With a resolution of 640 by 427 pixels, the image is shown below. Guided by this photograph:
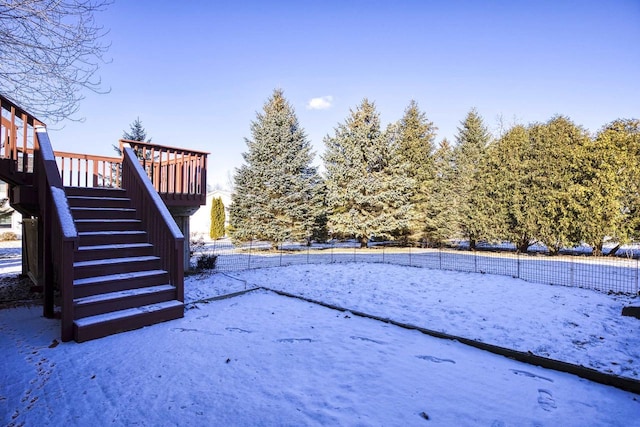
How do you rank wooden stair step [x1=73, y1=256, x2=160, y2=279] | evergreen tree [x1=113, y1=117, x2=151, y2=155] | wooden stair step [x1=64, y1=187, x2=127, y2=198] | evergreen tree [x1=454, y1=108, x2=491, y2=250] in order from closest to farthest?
wooden stair step [x1=73, y1=256, x2=160, y2=279] → wooden stair step [x1=64, y1=187, x2=127, y2=198] → evergreen tree [x1=454, y1=108, x2=491, y2=250] → evergreen tree [x1=113, y1=117, x2=151, y2=155]

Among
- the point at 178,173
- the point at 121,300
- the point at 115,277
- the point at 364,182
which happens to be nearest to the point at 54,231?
the point at 115,277

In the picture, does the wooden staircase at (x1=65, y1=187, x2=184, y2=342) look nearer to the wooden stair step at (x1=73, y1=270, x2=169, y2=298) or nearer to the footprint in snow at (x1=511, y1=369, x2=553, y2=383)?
the wooden stair step at (x1=73, y1=270, x2=169, y2=298)

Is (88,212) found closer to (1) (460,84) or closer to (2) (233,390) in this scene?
(2) (233,390)

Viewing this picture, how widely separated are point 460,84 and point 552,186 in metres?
6.10

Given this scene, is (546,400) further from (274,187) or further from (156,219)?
(274,187)

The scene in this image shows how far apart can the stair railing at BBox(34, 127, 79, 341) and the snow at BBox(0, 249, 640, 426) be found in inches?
16.2

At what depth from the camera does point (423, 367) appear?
313 cm

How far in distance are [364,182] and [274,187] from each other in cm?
467

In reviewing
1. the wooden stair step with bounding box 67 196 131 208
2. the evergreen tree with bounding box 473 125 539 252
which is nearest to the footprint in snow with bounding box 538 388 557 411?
the wooden stair step with bounding box 67 196 131 208

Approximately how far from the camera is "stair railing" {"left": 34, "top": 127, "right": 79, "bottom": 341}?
11.9 ft

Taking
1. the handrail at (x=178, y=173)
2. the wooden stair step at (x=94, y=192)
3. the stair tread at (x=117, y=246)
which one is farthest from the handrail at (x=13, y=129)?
the handrail at (x=178, y=173)

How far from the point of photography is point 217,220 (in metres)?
24.5

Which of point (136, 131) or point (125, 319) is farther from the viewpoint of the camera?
point (136, 131)

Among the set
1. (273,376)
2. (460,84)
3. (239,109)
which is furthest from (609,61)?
(239,109)
